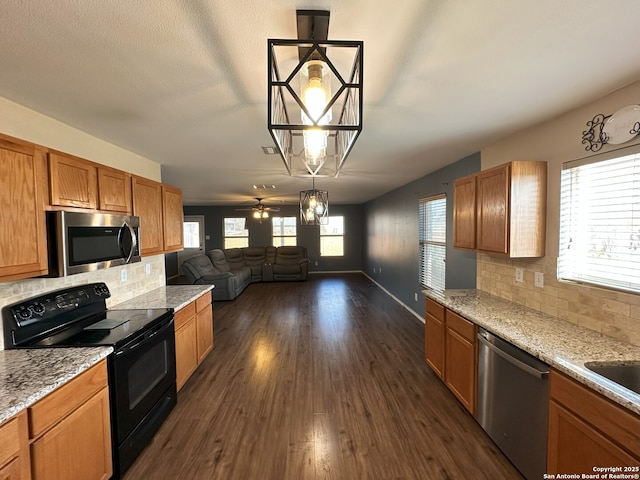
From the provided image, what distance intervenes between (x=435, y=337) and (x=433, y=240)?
190 centimetres

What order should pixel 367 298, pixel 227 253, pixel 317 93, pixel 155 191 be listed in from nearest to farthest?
pixel 317 93
pixel 155 191
pixel 367 298
pixel 227 253

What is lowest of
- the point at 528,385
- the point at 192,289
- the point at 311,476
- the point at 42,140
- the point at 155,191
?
the point at 311,476

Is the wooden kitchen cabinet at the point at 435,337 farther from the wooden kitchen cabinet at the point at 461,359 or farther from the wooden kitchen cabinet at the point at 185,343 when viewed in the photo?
the wooden kitchen cabinet at the point at 185,343

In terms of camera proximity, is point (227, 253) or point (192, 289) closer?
point (192, 289)

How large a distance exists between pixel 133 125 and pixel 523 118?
309 centimetres

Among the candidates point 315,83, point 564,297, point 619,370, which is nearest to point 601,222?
point 564,297

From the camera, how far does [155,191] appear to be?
2832 millimetres

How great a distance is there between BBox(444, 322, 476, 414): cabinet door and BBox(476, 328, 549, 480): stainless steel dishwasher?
0.07 meters

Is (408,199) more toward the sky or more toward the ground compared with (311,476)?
more toward the sky

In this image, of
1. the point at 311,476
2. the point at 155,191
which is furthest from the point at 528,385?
the point at 155,191

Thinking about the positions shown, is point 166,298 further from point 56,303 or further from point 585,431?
point 585,431

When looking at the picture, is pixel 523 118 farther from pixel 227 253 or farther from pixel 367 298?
pixel 227 253

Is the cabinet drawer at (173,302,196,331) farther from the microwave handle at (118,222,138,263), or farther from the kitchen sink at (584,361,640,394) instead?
the kitchen sink at (584,361,640,394)

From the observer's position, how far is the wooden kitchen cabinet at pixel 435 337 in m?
2.62
